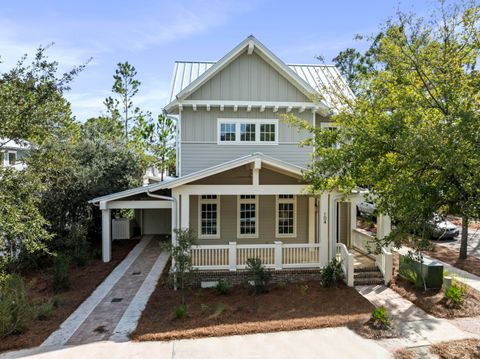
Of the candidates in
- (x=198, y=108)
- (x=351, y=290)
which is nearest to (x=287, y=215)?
(x=351, y=290)

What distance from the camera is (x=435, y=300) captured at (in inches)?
405

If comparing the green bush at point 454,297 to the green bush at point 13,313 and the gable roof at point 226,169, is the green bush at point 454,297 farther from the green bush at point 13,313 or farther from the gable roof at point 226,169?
the green bush at point 13,313

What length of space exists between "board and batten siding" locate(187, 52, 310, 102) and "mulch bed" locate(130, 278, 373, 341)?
24.4 feet

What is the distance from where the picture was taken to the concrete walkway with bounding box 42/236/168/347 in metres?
8.54

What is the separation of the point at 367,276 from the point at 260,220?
4662 millimetres

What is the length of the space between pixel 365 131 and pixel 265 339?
5.37 metres

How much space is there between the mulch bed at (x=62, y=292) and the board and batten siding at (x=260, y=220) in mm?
4123

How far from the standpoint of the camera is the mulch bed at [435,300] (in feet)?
31.2

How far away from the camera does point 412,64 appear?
831 cm

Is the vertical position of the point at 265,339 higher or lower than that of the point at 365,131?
lower

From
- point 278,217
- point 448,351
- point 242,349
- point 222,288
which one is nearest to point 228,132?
point 278,217

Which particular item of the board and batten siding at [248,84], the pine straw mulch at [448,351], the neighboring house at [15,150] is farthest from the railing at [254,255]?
the neighboring house at [15,150]

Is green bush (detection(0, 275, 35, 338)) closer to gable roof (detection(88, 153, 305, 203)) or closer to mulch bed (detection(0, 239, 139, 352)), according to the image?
mulch bed (detection(0, 239, 139, 352))

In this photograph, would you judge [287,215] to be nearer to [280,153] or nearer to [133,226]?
[280,153]
